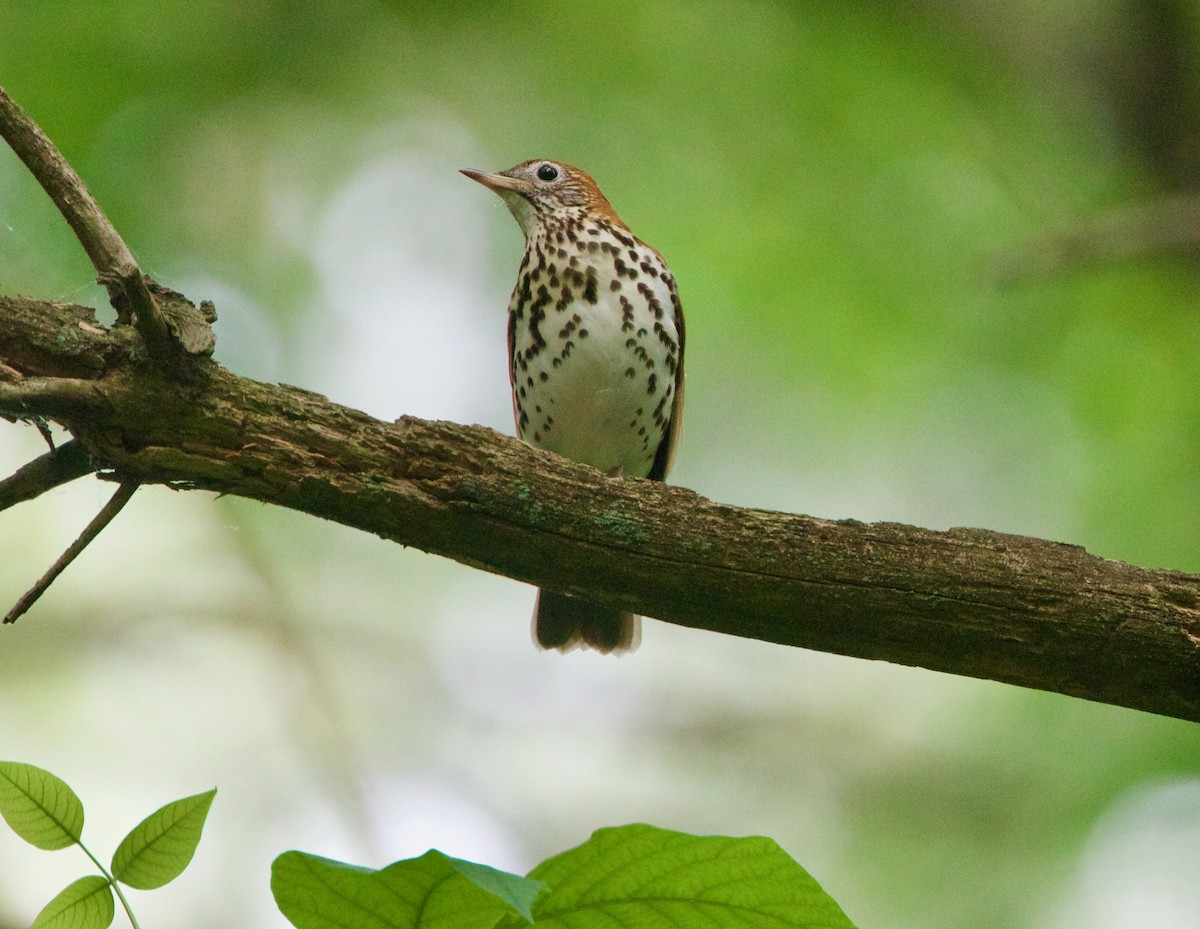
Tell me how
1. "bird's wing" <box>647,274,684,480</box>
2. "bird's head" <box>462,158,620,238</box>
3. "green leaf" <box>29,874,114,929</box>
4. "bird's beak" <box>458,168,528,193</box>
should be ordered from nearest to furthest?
"green leaf" <box>29,874,114,929</box> → "bird's wing" <box>647,274,684,480</box> → "bird's head" <box>462,158,620,238</box> → "bird's beak" <box>458,168,528,193</box>

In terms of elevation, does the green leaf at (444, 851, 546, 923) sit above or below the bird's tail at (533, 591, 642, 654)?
below

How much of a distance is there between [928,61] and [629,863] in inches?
299

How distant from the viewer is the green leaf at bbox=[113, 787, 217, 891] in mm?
1459

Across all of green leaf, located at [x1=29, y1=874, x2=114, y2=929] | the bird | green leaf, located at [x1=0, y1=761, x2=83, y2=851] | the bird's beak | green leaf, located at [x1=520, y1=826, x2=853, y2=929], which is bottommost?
green leaf, located at [x1=29, y1=874, x2=114, y2=929]

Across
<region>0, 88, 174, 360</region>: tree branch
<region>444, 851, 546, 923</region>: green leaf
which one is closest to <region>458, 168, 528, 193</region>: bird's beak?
<region>0, 88, 174, 360</region>: tree branch

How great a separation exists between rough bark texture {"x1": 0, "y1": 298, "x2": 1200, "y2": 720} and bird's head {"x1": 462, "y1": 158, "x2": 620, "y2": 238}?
315 centimetres

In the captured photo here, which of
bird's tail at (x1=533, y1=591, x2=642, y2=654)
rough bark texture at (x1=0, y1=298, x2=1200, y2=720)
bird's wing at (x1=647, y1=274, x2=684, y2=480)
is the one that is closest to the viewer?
rough bark texture at (x1=0, y1=298, x2=1200, y2=720)

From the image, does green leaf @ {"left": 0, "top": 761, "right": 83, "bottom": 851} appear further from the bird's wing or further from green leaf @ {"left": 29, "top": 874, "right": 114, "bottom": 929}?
the bird's wing

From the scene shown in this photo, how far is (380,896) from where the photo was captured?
4.86ft

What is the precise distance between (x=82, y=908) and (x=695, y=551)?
173 centimetres

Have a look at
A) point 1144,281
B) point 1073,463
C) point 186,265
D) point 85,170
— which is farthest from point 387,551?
point 1144,281

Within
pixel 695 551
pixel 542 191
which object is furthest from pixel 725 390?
pixel 695 551

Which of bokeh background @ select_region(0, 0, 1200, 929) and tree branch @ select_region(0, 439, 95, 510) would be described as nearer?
tree branch @ select_region(0, 439, 95, 510)

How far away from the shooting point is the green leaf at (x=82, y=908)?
4.75 ft
